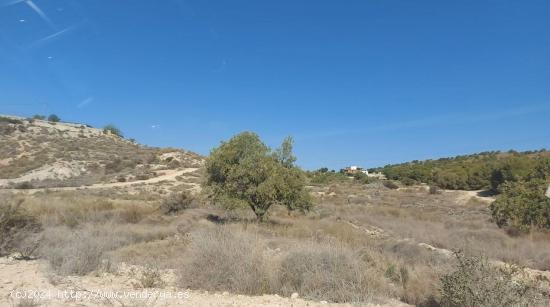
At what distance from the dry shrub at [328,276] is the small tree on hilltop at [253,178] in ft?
42.7

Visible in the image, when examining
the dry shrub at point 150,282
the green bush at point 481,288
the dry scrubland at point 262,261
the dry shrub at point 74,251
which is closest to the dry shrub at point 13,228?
the dry scrubland at point 262,261

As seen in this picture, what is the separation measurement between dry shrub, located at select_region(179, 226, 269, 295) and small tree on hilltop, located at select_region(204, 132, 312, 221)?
41.9 ft

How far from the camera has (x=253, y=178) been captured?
22.8 metres

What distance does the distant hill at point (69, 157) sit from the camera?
49.6 meters

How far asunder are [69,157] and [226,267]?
56591mm

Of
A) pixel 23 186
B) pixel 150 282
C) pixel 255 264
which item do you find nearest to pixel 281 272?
pixel 255 264

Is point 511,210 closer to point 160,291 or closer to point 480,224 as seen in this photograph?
point 480,224

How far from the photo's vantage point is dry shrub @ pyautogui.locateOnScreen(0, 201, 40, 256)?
37.3 feet

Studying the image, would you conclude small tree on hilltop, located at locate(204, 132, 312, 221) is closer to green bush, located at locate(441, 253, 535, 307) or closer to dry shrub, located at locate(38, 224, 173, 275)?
dry shrub, located at locate(38, 224, 173, 275)

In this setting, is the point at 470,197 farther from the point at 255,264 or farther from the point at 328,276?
the point at 255,264

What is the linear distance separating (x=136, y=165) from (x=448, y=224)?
152 ft

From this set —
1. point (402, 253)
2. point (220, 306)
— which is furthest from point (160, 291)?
point (402, 253)

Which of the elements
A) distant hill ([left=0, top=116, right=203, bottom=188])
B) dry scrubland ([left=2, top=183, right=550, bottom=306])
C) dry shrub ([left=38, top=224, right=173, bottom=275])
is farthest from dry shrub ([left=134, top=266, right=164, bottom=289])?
distant hill ([left=0, top=116, right=203, bottom=188])

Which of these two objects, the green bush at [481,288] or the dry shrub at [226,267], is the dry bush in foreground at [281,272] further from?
the green bush at [481,288]
